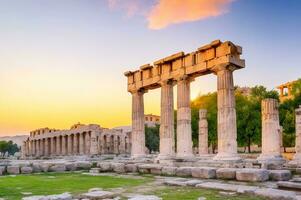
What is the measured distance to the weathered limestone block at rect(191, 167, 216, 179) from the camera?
15.8 metres

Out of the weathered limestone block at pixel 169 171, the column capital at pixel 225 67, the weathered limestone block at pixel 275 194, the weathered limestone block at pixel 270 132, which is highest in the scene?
the column capital at pixel 225 67

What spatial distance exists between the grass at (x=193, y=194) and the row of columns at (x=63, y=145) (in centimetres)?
4592

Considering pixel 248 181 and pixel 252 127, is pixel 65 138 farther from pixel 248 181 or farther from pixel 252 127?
pixel 248 181

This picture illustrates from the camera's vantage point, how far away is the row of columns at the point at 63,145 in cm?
5824

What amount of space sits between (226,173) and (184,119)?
31.9ft

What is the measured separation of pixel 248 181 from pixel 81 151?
4790cm

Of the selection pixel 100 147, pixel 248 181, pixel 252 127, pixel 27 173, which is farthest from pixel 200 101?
pixel 248 181

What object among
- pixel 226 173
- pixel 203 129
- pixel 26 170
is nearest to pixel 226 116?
pixel 226 173

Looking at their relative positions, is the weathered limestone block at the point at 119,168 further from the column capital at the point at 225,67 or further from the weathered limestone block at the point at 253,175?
the weathered limestone block at the point at 253,175

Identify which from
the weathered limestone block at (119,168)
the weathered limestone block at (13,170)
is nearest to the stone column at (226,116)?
the weathered limestone block at (119,168)

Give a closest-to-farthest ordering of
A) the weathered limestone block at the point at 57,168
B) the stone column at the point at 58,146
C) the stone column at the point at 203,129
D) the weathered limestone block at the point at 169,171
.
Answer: the weathered limestone block at the point at 169,171 → the weathered limestone block at the point at 57,168 → the stone column at the point at 203,129 → the stone column at the point at 58,146

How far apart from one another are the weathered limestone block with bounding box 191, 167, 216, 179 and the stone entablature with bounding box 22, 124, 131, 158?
41343 millimetres

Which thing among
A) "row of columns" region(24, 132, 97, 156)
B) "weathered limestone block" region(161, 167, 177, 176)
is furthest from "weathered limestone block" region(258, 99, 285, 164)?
"row of columns" region(24, 132, 97, 156)

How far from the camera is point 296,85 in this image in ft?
177
